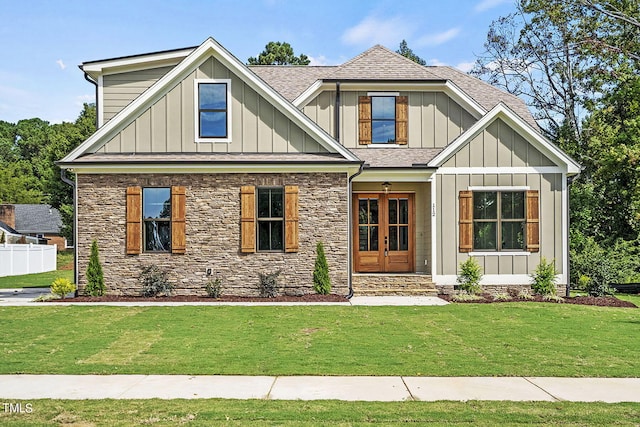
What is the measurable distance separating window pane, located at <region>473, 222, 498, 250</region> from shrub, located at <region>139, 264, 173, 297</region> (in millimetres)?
8231

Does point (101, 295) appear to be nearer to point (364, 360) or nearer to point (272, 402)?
point (364, 360)

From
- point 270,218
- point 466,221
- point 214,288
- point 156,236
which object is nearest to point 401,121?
point 466,221

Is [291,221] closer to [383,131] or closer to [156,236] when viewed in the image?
[156,236]

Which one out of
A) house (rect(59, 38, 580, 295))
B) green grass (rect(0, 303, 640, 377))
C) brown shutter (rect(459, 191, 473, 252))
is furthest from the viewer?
brown shutter (rect(459, 191, 473, 252))

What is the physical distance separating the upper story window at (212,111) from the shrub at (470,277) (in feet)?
23.4

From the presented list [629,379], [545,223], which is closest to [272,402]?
[629,379]

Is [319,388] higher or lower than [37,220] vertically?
lower

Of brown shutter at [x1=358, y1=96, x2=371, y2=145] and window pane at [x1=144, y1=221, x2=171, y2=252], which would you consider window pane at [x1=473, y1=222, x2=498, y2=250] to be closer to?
brown shutter at [x1=358, y1=96, x2=371, y2=145]

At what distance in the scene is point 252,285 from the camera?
47.9 ft

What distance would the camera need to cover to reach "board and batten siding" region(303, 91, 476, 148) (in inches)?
683

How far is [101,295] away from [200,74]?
6.18m

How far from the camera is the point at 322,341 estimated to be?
9203 millimetres

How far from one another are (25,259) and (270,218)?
17215mm

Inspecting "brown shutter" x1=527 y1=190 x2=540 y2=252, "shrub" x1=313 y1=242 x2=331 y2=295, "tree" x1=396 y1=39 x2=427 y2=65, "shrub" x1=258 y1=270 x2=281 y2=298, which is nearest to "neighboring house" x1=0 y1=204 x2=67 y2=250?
"tree" x1=396 y1=39 x2=427 y2=65
